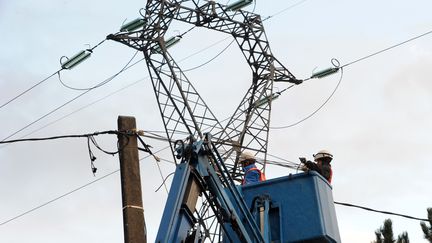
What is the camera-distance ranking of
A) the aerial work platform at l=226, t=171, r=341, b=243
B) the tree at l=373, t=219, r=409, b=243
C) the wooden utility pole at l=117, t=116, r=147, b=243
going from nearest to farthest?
the aerial work platform at l=226, t=171, r=341, b=243 < the wooden utility pole at l=117, t=116, r=147, b=243 < the tree at l=373, t=219, r=409, b=243

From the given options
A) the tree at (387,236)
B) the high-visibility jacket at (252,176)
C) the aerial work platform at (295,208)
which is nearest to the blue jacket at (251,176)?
the high-visibility jacket at (252,176)

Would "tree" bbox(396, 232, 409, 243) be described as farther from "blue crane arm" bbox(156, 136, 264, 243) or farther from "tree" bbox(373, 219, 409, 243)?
"blue crane arm" bbox(156, 136, 264, 243)

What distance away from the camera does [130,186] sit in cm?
1133

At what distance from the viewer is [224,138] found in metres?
16.9

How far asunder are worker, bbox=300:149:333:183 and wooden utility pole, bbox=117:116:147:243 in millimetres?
2244

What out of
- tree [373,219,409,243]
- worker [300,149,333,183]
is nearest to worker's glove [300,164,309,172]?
worker [300,149,333,183]

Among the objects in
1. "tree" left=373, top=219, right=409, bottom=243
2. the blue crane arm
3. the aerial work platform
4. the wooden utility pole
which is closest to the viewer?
the blue crane arm

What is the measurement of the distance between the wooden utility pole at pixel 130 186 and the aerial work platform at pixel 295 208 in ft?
4.68

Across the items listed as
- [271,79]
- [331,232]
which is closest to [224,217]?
[331,232]

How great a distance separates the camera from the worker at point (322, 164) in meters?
11.0

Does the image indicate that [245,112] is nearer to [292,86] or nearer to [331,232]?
[292,86]

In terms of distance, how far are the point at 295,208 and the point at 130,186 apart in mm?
2256

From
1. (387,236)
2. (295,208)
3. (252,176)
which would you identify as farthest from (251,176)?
(387,236)

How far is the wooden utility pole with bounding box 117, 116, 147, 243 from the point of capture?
10.9m
